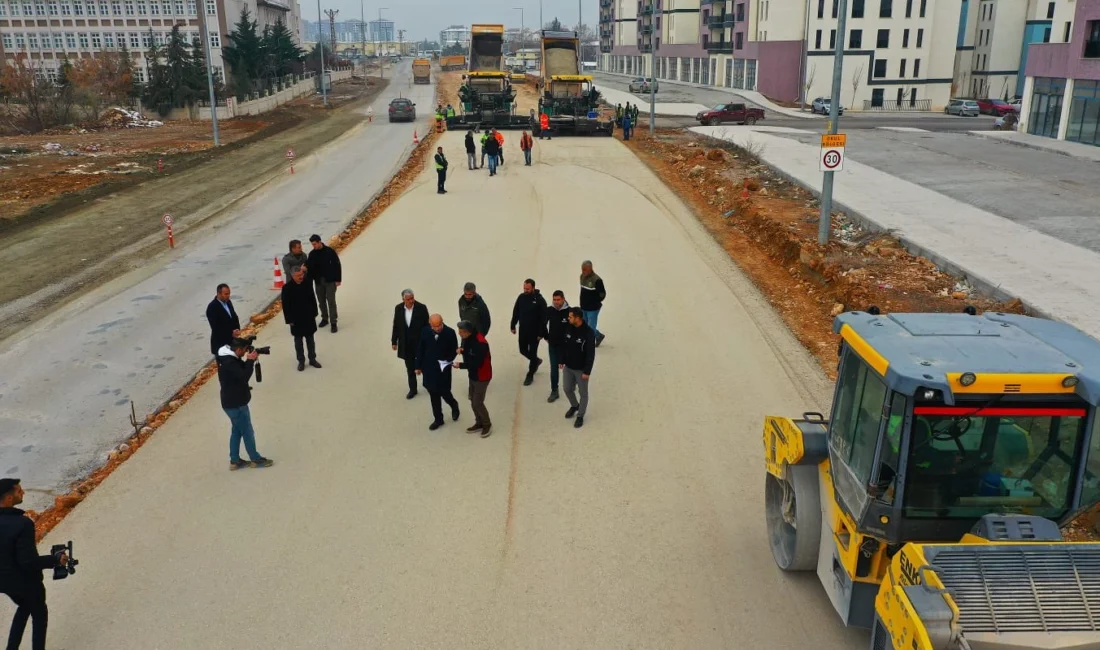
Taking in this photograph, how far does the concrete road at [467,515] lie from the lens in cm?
655

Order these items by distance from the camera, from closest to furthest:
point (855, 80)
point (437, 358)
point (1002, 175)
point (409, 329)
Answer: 1. point (437, 358)
2. point (409, 329)
3. point (1002, 175)
4. point (855, 80)

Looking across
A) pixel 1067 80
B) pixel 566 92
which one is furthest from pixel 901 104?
pixel 566 92

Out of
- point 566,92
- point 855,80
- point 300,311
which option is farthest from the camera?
point 855,80

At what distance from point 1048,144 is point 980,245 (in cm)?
2238

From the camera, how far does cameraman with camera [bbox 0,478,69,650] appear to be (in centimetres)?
570

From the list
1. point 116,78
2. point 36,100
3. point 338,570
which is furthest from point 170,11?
point 338,570

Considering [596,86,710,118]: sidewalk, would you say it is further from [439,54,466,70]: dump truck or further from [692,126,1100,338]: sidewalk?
[439,54,466,70]: dump truck

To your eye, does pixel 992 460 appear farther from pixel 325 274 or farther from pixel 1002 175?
pixel 1002 175

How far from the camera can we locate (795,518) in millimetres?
6660

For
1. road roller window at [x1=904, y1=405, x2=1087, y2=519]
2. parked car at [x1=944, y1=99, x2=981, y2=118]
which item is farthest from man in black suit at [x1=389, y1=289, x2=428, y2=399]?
parked car at [x1=944, y1=99, x2=981, y2=118]

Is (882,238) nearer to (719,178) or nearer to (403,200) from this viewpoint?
(719,178)

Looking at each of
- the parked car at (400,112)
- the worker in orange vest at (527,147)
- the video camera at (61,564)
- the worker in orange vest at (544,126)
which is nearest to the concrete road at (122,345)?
the video camera at (61,564)

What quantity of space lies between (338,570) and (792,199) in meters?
19.5

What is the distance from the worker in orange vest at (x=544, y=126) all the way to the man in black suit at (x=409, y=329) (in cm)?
2948
